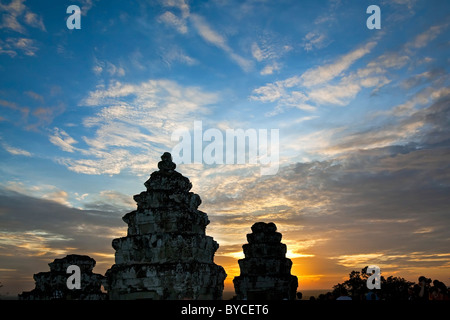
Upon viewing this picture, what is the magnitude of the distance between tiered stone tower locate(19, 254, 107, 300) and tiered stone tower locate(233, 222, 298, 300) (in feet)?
33.2

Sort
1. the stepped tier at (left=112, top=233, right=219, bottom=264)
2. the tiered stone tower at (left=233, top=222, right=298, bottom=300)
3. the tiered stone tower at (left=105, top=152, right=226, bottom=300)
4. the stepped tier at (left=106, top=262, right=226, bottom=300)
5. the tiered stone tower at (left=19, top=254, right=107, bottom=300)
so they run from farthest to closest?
the tiered stone tower at (left=19, top=254, right=107, bottom=300)
the tiered stone tower at (left=233, top=222, right=298, bottom=300)
the stepped tier at (left=112, top=233, right=219, bottom=264)
the tiered stone tower at (left=105, top=152, right=226, bottom=300)
the stepped tier at (left=106, top=262, right=226, bottom=300)

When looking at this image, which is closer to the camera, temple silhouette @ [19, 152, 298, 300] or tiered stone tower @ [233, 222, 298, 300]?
temple silhouette @ [19, 152, 298, 300]

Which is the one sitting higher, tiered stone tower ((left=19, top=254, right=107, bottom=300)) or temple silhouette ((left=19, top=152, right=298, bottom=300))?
temple silhouette ((left=19, top=152, right=298, bottom=300))

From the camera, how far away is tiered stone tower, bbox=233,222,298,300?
23.1 m

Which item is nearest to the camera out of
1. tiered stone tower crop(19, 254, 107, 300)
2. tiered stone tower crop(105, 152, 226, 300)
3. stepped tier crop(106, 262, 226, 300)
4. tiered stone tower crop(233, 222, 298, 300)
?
stepped tier crop(106, 262, 226, 300)

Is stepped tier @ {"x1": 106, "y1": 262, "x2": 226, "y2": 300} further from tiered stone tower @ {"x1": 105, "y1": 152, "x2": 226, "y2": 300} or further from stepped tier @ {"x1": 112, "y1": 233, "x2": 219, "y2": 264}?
stepped tier @ {"x1": 112, "y1": 233, "x2": 219, "y2": 264}

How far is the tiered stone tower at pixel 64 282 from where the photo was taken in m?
25.0

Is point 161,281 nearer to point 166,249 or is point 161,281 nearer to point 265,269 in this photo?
point 166,249

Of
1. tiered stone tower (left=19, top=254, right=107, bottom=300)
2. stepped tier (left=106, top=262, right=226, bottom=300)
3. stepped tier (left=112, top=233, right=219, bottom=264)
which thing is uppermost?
stepped tier (left=112, top=233, right=219, bottom=264)

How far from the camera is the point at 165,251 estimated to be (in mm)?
16484

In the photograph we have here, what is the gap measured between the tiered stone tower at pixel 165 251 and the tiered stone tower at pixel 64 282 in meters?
9.63

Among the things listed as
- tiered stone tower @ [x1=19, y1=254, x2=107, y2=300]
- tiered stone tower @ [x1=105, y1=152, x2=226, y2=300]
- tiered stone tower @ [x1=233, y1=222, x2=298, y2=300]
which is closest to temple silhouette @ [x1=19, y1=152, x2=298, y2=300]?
tiered stone tower @ [x1=105, y1=152, x2=226, y2=300]
